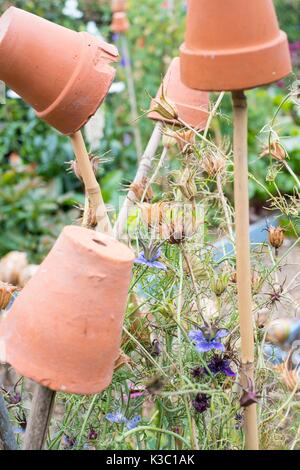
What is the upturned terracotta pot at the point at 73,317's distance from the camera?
23.6 inches

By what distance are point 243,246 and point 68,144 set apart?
2744 mm

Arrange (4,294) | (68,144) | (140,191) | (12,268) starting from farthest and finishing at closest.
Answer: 1. (68,144)
2. (12,268)
3. (140,191)
4. (4,294)

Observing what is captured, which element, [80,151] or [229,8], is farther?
[80,151]

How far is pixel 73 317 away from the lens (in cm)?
60

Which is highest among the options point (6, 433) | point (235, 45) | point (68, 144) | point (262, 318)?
point (68, 144)

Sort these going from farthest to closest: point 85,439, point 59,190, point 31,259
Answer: point 59,190 < point 31,259 < point 85,439

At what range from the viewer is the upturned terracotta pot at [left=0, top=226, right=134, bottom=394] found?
60cm

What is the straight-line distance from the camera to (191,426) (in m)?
0.67

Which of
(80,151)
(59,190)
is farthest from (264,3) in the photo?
(59,190)

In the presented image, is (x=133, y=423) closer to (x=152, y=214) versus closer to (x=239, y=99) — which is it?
(x=152, y=214)

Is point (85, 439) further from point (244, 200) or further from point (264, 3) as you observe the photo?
point (264, 3)

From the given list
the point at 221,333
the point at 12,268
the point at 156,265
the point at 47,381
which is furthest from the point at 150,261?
the point at 12,268

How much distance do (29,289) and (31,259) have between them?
7.21 ft

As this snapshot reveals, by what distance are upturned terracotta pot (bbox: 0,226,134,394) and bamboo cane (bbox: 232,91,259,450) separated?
104 mm
